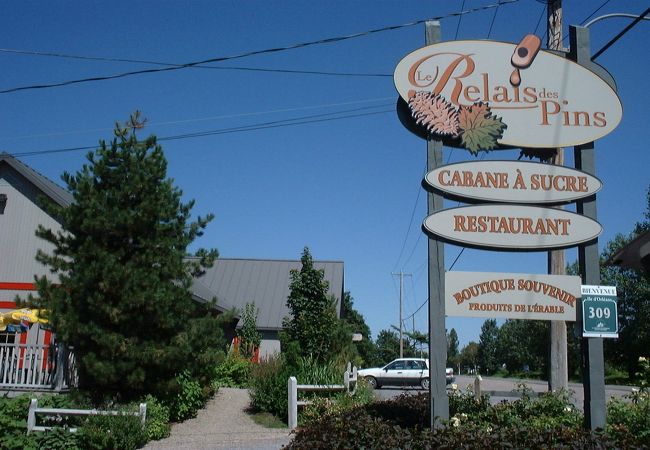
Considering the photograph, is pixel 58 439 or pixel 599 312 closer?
pixel 599 312

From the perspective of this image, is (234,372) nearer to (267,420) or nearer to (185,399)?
(267,420)

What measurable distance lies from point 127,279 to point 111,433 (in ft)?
9.58

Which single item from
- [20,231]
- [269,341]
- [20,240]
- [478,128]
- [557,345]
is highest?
[20,231]

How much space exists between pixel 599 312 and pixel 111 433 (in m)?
8.15

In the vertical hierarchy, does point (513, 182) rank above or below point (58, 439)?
above

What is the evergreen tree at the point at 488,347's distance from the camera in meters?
81.8

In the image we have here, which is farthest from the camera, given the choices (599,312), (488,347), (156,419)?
(488,347)

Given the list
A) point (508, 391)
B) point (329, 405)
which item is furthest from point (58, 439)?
point (508, 391)

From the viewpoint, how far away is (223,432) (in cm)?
1422

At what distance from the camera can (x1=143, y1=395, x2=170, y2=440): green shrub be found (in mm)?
13078

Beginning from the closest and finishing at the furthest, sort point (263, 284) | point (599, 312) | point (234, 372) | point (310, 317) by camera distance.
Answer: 1. point (599, 312)
2. point (310, 317)
3. point (234, 372)
4. point (263, 284)

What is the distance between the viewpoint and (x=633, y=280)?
167 ft

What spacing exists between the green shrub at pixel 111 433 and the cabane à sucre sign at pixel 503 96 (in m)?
7.35

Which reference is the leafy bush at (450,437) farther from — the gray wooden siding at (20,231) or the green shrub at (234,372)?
the gray wooden siding at (20,231)
